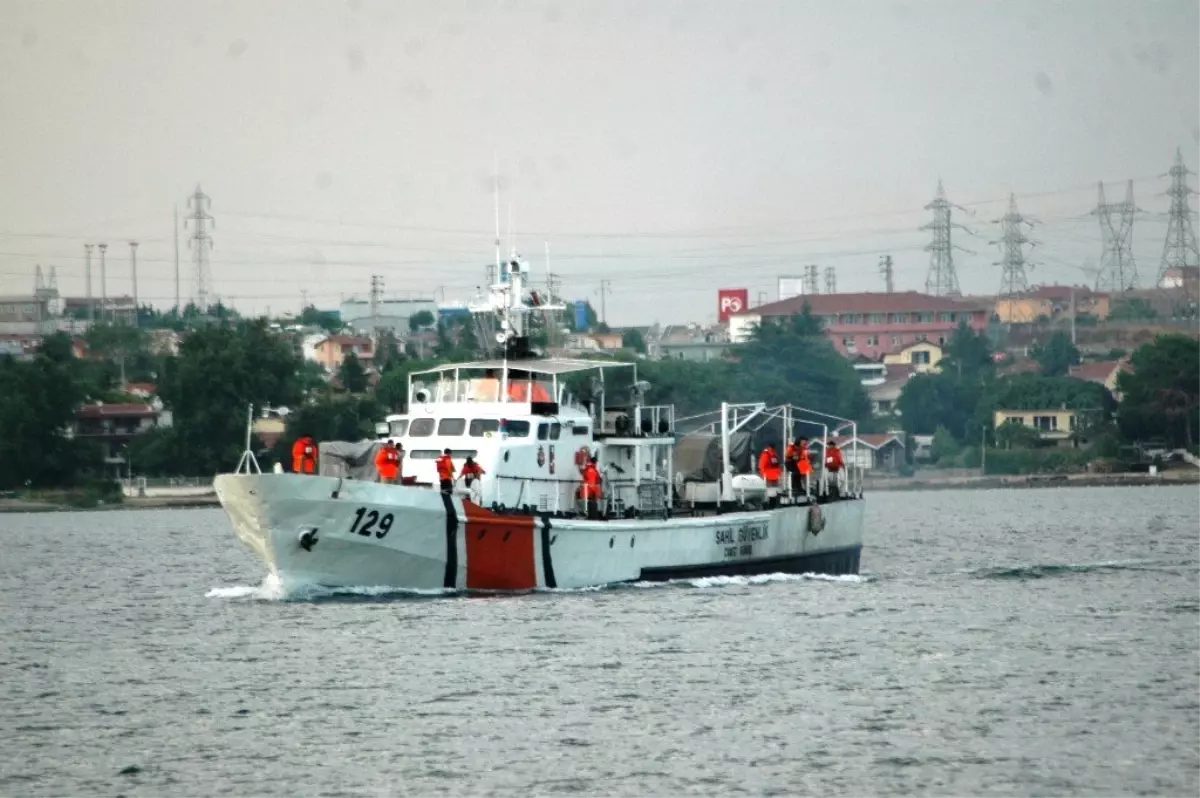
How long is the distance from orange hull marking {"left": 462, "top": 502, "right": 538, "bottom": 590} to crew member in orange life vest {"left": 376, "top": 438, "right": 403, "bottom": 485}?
2.63 m

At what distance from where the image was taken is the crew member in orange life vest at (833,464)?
63.4m

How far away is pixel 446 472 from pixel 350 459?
6.34 m

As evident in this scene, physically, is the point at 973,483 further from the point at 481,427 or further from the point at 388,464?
the point at 388,464

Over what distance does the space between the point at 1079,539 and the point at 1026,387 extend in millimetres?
97385

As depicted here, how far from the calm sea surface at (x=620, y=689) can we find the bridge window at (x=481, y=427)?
14.1 ft

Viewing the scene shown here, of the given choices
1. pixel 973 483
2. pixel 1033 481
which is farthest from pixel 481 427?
pixel 973 483

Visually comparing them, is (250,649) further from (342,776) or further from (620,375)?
(620,375)

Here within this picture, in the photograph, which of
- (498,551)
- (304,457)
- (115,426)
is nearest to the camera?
(498,551)

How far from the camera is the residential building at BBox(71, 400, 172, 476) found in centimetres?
14350

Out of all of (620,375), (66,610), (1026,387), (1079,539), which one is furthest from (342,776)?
(1026,387)

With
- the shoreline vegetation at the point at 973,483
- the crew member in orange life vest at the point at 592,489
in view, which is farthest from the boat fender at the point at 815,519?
the shoreline vegetation at the point at 973,483

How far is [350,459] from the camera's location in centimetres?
5612

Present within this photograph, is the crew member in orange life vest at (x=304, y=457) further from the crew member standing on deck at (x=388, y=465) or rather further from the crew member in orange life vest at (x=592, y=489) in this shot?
the crew member in orange life vest at (x=592, y=489)

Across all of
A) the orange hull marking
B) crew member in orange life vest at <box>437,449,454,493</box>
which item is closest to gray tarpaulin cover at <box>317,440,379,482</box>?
crew member in orange life vest at <box>437,449,454,493</box>
